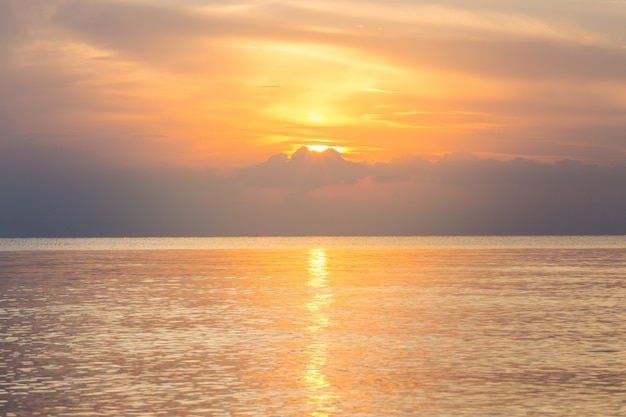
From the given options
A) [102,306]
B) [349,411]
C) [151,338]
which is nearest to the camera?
[349,411]

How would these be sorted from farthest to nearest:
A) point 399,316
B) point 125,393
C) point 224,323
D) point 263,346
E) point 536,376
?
point 399,316 → point 224,323 → point 263,346 → point 536,376 → point 125,393

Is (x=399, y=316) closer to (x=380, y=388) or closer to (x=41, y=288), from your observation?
(x=380, y=388)

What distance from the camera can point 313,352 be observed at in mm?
39219

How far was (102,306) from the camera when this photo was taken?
61.9m

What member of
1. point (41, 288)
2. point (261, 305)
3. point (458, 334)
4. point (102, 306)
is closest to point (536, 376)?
point (458, 334)

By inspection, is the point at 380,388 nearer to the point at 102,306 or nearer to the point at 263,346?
the point at 263,346

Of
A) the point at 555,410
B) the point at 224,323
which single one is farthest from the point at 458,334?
the point at 555,410

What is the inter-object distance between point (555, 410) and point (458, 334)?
18692mm

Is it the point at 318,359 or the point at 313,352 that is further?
the point at 313,352

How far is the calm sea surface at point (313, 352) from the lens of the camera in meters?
27.9

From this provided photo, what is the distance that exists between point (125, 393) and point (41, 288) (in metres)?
52.5

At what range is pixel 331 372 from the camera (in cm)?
3369

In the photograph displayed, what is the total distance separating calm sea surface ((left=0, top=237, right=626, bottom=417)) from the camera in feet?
91.6

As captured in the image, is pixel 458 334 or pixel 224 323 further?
pixel 224 323
